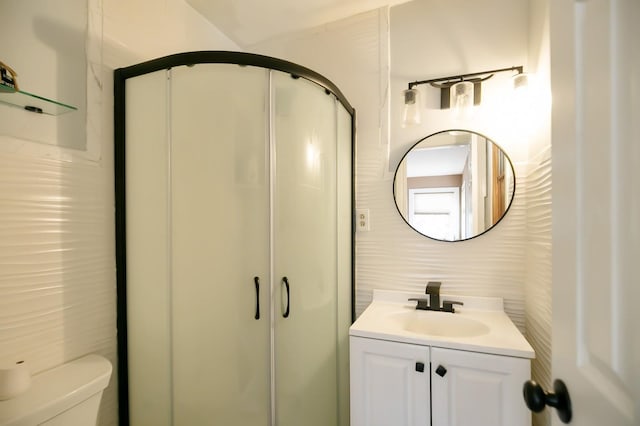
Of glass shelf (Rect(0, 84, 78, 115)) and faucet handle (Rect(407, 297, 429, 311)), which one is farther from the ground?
glass shelf (Rect(0, 84, 78, 115))

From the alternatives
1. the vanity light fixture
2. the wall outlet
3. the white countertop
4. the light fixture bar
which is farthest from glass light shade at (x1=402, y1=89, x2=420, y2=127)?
the white countertop

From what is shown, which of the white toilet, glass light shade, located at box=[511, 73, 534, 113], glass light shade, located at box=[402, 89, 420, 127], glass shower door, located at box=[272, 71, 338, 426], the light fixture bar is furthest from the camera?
glass light shade, located at box=[402, 89, 420, 127]

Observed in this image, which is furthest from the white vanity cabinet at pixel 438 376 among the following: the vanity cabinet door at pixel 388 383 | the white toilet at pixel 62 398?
the white toilet at pixel 62 398

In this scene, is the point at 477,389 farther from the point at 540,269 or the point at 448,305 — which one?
the point at 540,269

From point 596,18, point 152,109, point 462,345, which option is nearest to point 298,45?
point 152,109

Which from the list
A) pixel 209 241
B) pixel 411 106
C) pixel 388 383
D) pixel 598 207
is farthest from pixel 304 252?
pixel 598 207

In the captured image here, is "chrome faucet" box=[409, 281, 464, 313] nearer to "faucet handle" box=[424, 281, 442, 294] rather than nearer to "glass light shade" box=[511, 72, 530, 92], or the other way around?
"faucet handle" box=[424, 281, 442, 294]

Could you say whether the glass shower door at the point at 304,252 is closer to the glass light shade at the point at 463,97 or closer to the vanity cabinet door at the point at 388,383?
the vanity cabinet door at the point at 388,383

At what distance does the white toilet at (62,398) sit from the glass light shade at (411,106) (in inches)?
70.3

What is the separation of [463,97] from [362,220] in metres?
0.86

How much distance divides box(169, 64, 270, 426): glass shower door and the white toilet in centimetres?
28

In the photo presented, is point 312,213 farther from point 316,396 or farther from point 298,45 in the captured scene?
point 298,45

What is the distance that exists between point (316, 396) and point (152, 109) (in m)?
1.54

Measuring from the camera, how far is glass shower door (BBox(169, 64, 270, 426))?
49.6 inches
